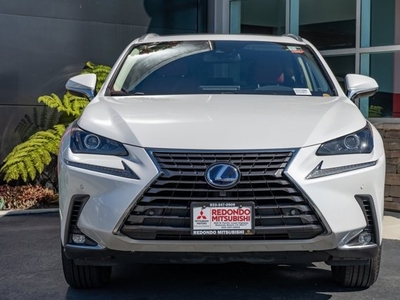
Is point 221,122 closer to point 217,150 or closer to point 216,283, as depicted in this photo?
point 217,150

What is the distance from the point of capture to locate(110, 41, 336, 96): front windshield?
477cm

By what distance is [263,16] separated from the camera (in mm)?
10703

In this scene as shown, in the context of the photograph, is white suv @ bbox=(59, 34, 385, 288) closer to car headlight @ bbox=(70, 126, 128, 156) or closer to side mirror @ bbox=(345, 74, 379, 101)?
car headlight @ bbox=(70, 126, 128, 156)

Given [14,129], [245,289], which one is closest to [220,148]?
[245,289]

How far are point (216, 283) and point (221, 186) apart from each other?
1.21m

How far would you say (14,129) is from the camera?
9.50 metres

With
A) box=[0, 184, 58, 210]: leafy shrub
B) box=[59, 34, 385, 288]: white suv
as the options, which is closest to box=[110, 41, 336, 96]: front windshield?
box=[59, 34, 385, 288]: white suv

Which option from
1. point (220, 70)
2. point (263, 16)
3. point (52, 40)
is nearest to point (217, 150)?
point (220, 70)

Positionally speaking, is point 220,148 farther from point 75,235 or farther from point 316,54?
point 316,54

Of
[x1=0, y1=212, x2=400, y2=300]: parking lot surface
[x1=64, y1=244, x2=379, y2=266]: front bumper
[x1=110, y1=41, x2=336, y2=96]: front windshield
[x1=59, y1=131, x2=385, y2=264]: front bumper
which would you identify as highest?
[x1=110, y1=41, x2=336, y2=96]: front windshield

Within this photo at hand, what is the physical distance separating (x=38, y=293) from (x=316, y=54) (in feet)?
8.99

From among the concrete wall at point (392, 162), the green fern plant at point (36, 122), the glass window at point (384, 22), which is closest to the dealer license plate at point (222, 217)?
the concrete wall at point (392, 162)

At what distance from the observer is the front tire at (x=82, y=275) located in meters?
4.20

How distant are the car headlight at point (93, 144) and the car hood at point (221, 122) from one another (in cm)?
3
